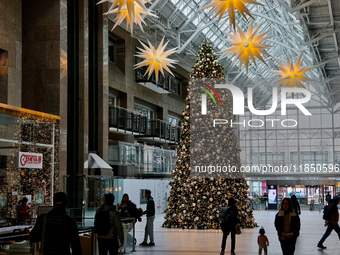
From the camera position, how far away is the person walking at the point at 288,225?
28.2ft

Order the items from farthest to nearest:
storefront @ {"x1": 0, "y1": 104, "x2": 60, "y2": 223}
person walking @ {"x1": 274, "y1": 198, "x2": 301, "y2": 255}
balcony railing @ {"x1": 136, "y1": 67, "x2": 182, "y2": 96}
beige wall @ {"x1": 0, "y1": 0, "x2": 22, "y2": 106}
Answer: balcony railing @ {"x1": 136, "y1": 67, "x2": 182, "y2": 96} < beige wall @ {"x1": 0, "y1": 0, "x2": 22, "y2": 106} < storefront @ {"x1": 0, "y1": 104, "x2": 60, "y2": 223} < person walking @ {"x1": 274, "y1": 198, "x2": 301, "y2": 255}

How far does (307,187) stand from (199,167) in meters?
22.6

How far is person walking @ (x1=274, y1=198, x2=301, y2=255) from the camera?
8.60 meters

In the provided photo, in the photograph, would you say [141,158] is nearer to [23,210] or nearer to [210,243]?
[210,243]

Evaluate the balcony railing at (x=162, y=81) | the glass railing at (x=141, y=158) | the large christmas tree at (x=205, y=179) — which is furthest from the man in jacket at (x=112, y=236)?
the balcony railing at (x=162, y=81)

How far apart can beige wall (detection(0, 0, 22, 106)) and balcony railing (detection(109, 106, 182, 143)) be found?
39.5 ft

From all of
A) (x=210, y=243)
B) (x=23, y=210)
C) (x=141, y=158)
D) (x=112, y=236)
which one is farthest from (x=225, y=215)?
(x=141, y=158)

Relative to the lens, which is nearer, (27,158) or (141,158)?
(27,158)

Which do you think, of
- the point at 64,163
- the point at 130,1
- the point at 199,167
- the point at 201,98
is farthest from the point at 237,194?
the point at 130,1

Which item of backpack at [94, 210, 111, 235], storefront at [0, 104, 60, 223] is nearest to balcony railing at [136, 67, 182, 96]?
storefront at [0, 104, 60, 223]

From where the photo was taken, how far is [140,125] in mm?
30500

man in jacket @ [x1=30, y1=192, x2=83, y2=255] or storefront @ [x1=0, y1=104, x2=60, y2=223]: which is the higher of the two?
storefront @ [x1=0, y1=104, x2=60, y2=223]

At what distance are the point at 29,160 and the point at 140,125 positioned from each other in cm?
1687

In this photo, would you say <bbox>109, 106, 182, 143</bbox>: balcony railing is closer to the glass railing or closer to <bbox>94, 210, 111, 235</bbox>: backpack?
the glass railing
